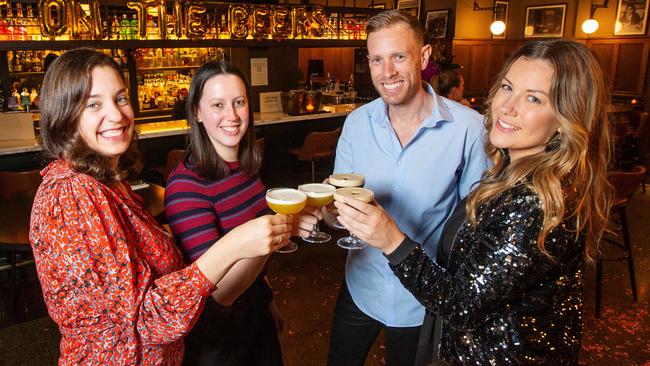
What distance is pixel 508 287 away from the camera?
1.17m

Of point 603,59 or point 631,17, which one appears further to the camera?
point 631,17

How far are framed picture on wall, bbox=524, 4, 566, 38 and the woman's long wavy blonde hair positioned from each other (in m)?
11.3

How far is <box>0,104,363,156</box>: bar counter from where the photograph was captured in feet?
13.9

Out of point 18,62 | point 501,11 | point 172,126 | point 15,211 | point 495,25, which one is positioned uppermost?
point 501,11

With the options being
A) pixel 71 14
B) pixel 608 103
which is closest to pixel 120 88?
pixel 608 103

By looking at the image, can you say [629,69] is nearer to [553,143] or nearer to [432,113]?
[432,113]

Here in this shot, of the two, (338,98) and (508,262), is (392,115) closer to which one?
(508,262)

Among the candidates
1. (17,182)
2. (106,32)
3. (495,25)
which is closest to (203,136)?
(17,182)

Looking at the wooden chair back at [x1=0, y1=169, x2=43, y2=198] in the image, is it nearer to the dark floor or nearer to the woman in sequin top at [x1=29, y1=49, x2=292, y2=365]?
the dark floor

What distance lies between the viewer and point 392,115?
1981 millimetres

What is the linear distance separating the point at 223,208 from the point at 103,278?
1.75 feet

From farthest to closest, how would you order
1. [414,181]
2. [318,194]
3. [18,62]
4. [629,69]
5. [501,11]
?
1. [501,11]
2. [629,69]
3. [18,62]
4. [414,181]
5. [318,194]

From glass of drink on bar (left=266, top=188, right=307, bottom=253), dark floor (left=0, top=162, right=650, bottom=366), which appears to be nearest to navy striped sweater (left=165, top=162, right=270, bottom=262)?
Answer: glass of drink on bar (left=266, top=188, right=307, bottom=253)

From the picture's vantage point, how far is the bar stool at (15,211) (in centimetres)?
248
